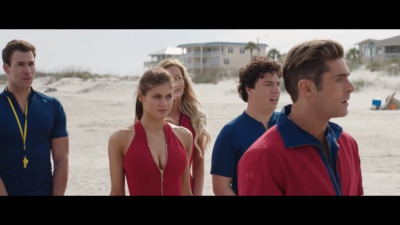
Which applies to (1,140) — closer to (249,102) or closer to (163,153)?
(163,153)

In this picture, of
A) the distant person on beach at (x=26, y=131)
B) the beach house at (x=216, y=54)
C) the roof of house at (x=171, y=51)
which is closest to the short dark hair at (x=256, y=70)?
the distant person on beach at (x=26, y=131)

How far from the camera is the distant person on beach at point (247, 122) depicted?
4039 mm

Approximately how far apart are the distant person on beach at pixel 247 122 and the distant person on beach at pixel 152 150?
0.82ft

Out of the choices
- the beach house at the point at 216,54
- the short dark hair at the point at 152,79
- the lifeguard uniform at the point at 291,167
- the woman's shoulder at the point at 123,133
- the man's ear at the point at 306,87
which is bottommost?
the beach house at the point at 216,54

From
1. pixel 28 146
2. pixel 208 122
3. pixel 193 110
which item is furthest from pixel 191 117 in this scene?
pixel 208 122

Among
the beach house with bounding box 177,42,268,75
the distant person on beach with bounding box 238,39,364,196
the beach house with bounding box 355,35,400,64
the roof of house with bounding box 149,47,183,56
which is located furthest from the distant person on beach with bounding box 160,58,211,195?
the beach house with bounding box 177,42,268,75

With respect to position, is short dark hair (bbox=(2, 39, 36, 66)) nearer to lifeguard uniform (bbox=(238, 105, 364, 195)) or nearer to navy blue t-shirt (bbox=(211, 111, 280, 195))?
navy blue t-shirt (bbox=(211, 111, 280, 195))

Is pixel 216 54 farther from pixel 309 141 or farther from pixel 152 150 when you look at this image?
pixel 309 141

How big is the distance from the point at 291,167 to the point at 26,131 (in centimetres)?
247

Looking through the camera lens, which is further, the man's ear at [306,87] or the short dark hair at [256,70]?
the short dark hair at [256,70]

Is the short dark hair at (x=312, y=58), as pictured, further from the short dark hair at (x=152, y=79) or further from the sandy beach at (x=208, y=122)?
the sandy beach at (x=208, y=122)

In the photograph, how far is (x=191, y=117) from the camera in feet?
16.1

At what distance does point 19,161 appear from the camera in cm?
442
